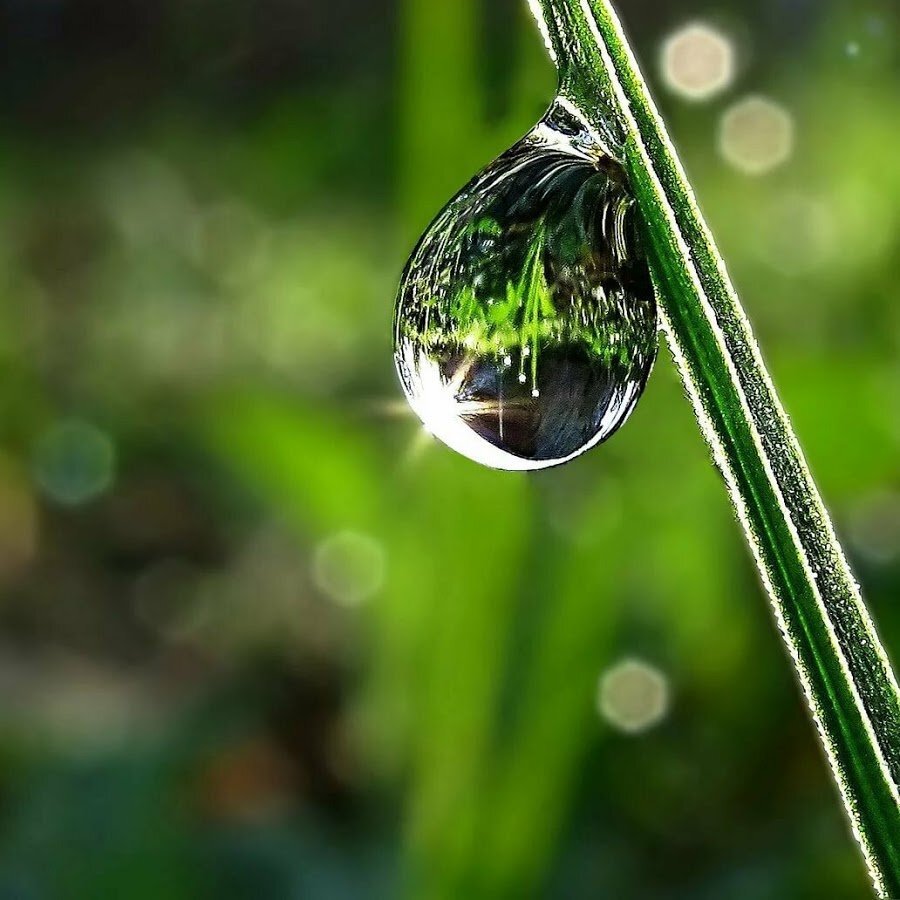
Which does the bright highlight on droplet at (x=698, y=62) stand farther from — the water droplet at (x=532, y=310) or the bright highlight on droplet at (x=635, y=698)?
the water droplet at (x=532, y=310)

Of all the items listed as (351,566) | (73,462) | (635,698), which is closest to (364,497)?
(351,566)

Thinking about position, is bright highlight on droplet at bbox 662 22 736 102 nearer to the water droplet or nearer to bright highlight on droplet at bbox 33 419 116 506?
bright highlight on droplet at bbox 33 419 116 506

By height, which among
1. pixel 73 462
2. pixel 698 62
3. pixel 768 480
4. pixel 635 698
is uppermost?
pixel 698 62

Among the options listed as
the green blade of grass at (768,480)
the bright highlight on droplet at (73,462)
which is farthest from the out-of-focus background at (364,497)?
the green blade of grass at (768,480)

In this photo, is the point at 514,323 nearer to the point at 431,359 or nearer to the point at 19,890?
the point at 431,359

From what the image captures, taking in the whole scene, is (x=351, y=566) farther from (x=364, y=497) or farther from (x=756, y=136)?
(x=756, y=136)

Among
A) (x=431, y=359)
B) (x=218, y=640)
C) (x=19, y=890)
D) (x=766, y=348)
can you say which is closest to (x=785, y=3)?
(x=766, y=348)
